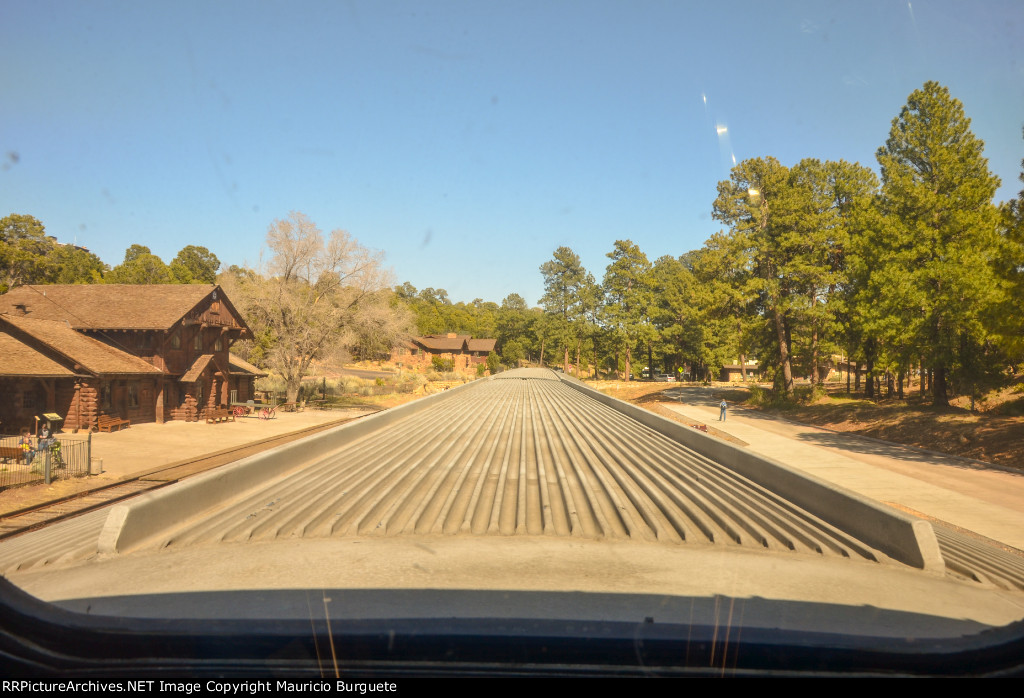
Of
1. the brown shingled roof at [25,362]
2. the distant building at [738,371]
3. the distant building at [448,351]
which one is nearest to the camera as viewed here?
the brown shingled roof at [25,362]

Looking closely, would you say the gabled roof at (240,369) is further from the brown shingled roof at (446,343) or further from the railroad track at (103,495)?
the brown shingled roof at (446,343)

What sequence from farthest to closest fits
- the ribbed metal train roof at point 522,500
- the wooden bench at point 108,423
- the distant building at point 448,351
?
the distant building at point 448,351 < the wooden bench at point 108,423 < the ribbed metal train roof at point 522,500

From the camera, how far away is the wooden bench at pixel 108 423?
26078mm

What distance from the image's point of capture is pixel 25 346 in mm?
24891

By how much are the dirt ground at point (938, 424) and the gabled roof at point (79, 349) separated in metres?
30.2

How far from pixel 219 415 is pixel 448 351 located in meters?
57.6

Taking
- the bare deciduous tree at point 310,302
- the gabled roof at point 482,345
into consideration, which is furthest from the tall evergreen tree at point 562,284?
the bare deciduous tree at point 310,302

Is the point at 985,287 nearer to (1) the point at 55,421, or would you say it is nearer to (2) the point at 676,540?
(2) the point at 676,540

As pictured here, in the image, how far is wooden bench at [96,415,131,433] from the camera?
26078mm

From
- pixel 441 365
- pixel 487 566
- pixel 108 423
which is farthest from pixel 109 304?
pixel 441 365

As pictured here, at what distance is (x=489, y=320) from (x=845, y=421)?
357 ft

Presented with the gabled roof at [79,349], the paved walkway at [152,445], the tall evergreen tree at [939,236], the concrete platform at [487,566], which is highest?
the tall evergreen tree at [939,236]

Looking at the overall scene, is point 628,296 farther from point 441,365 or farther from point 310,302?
point 310,302

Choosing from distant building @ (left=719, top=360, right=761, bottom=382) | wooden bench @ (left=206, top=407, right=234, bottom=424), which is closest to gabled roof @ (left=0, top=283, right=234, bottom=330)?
wooden bench @ (left=206, top=407, right=234, bottom=424)
